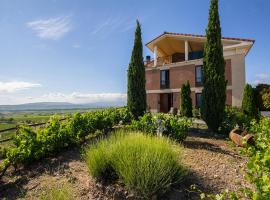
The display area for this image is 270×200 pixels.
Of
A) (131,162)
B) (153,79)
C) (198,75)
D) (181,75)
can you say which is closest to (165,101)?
(153,79)

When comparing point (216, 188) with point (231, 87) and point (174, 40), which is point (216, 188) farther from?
point (174, 40)

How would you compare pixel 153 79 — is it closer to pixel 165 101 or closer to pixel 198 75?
pixel 165 101

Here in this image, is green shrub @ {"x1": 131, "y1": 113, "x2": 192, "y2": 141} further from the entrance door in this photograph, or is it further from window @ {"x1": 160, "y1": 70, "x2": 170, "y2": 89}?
the entrance door

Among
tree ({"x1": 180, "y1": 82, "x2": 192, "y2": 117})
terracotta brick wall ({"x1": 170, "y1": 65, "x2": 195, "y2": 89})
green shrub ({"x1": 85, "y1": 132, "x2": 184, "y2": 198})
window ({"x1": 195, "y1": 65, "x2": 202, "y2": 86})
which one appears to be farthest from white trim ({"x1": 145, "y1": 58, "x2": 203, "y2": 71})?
green shrub ({"x1": 85, "y1": 132, "x2": 184, "y2": 198})

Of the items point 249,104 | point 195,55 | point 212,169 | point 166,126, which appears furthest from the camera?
point 195,55

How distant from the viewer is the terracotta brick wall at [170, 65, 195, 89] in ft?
83.1

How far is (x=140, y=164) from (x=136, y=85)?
8191 mm

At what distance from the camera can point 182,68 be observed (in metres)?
26.2

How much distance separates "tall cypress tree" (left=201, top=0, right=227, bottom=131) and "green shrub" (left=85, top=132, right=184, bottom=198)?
22.7ft

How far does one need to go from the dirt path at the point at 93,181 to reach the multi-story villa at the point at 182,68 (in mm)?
15683

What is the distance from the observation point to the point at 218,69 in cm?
1191

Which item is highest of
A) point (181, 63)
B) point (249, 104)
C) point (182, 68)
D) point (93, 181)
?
point (181, 63)

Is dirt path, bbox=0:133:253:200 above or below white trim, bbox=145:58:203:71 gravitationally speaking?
below

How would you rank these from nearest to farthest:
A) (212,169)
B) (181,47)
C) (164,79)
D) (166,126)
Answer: (212,169)
(166,126)
(164,79)
(181,47)
